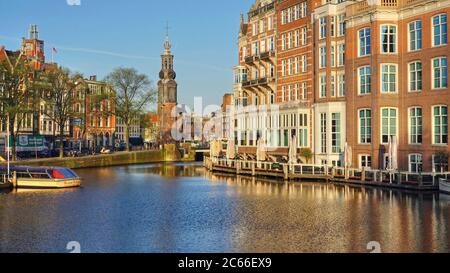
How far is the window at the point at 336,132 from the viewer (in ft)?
189

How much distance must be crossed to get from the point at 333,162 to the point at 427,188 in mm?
16774

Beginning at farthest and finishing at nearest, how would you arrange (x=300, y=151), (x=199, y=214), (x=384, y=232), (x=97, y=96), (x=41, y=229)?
(x=97, y=96) < (x=300, y=151) < (x=199, y=214) < (x=41, y=229) < (x=384, y=232)

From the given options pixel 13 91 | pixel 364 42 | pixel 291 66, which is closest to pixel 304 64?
pixel 291 66

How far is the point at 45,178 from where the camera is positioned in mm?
51062

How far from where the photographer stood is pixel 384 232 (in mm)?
26938

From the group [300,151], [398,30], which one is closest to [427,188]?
[398,30]

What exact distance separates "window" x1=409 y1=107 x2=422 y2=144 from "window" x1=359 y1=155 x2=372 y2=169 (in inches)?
177

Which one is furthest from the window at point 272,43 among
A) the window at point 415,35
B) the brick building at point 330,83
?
the window at point 415,35

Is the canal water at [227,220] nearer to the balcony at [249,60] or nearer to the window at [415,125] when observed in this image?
the window at [415,125]

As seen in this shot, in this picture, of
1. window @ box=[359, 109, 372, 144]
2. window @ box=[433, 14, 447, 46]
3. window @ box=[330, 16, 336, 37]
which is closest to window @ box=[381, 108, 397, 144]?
window @ box=[359, 109, 372, 144]

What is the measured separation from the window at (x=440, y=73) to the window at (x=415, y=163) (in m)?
6.27

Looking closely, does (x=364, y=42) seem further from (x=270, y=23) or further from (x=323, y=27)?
(x=270, y=23)

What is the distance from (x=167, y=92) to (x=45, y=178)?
84.9m
